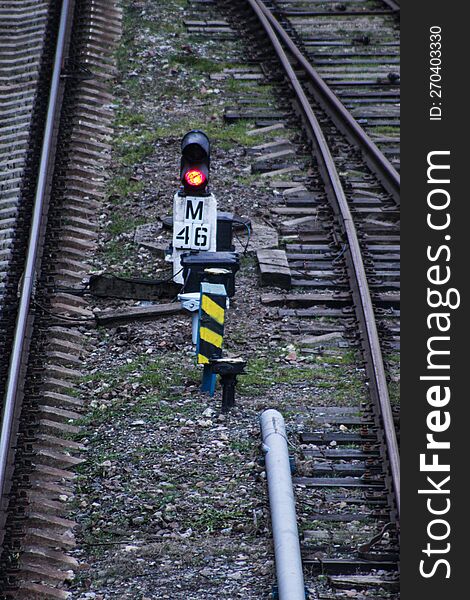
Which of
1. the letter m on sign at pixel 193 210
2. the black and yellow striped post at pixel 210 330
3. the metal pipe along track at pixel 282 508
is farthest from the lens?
the letter m on sign at pixel 193 210

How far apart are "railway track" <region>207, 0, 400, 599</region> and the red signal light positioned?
1.03 meters

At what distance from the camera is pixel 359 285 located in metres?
9.60

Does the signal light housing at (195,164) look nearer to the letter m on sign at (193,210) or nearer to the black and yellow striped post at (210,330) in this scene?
the letter m on sign at (193,210)

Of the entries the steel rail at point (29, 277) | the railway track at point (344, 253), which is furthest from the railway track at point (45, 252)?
the railway track at point (344, 253)

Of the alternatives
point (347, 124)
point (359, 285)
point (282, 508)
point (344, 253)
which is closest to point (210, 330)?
point (359, 285)

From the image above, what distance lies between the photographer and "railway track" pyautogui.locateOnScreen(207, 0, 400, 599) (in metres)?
6.84

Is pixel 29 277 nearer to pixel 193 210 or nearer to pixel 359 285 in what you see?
pixel 193 210

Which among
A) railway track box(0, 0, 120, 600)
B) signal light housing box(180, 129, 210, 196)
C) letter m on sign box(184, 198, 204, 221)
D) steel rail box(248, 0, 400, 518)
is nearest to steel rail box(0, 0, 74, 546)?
railway track box(0, 0, 120, 600)

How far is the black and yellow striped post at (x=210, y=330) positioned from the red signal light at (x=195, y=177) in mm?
1098

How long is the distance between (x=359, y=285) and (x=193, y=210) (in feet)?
4.41

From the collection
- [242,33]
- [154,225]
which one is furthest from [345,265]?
[242,33]

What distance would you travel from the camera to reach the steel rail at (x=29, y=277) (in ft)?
24.7

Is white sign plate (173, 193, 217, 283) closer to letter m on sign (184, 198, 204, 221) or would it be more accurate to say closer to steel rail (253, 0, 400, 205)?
letter m on sign (184, 198, 204, 221)

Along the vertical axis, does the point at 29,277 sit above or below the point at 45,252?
below
